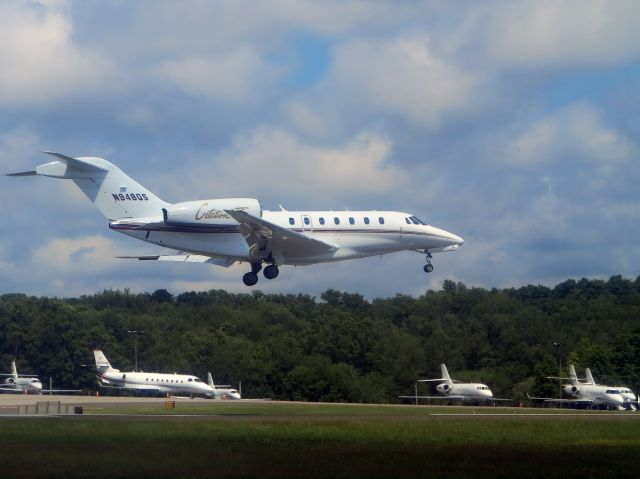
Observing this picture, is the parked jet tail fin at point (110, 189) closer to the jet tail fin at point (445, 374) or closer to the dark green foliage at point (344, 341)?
the dark green foliage at point (344, 341)

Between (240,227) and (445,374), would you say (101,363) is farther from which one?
(240,227)

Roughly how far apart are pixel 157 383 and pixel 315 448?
209ft

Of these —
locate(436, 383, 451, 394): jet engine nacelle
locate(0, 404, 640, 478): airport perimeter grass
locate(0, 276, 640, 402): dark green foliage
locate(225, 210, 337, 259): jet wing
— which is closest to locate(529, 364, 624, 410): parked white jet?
locate(0, 276, 640, 402): dark green foliage

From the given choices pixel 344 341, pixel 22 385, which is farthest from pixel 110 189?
pixel 22 385

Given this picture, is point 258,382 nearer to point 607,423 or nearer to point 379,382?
point 379,382

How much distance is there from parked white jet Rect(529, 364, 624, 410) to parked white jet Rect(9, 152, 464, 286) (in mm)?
27891

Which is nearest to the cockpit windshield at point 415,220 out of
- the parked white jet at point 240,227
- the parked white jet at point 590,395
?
the parked white jet at point 240,227

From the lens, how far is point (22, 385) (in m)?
93.8

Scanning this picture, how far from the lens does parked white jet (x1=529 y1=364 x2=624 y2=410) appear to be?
233ft

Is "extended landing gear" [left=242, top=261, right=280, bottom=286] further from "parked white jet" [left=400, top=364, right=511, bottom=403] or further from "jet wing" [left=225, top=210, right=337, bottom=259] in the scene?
"parked white jet" [left=400, top=364, right=511, bottom=403]

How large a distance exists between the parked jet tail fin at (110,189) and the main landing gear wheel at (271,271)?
5331 millimetres

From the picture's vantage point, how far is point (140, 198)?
46.6 m

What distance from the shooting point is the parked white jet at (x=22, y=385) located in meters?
91.7

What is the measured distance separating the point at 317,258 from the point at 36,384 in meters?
54.2
